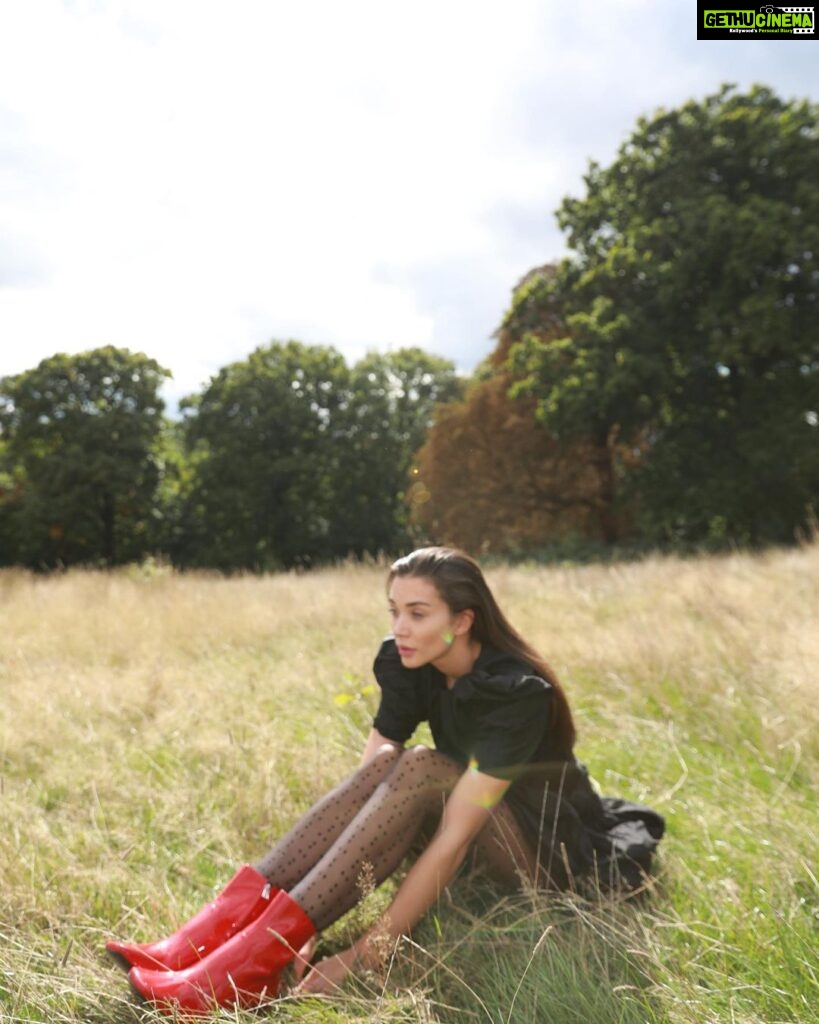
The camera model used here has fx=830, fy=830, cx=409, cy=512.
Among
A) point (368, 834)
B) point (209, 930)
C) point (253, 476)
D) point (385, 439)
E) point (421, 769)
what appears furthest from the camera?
point (385, 439)

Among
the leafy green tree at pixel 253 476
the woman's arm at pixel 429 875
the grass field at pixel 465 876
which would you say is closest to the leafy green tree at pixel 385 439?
the leafy green tree at pixel 253 476

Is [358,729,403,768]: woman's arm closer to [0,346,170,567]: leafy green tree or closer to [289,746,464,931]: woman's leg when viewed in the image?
[289,746,464,931]: woman's leg

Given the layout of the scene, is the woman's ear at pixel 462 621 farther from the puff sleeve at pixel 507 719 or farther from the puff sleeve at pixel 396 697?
the puff sleeve at pixel 396 697

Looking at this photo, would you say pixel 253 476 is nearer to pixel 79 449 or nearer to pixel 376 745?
pixel 79 449

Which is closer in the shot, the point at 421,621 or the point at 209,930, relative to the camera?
the point at 209,930

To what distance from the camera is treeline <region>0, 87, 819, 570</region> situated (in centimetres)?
1593

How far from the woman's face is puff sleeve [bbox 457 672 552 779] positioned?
0.16 m

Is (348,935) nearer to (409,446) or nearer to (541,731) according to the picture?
(541,731)

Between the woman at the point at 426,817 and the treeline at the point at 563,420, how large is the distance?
11985 mm

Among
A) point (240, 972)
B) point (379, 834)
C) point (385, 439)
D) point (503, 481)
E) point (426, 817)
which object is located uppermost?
point (385, 439)

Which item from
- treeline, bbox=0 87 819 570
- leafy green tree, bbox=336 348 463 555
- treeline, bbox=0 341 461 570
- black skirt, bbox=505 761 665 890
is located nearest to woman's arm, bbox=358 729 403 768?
black skirt, bbox=505 761 665 890

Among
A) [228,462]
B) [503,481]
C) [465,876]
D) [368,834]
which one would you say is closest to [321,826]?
[368,834]

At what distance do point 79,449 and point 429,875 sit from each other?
71.0 feet

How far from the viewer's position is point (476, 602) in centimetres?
281
